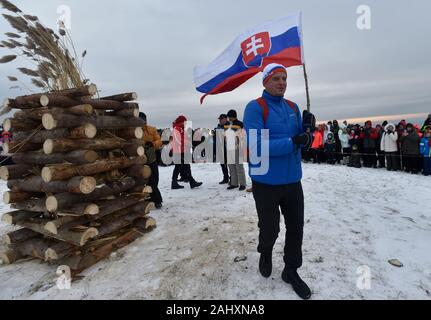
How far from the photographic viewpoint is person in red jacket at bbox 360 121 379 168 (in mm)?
13141

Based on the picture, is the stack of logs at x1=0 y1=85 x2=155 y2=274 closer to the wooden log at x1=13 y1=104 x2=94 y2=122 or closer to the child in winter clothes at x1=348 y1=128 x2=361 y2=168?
the wooden log at x1=13 y1=104 x2=94 y2=122

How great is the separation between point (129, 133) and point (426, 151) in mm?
11151

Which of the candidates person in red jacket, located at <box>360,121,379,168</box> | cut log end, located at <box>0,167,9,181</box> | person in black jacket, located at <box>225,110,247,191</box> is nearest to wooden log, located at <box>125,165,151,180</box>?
cut log end, located at <box>0,167,9,181</box>

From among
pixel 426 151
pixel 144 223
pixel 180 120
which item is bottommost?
pixel 144 223

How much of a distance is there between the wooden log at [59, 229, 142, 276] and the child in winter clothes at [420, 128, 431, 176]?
11.0 m

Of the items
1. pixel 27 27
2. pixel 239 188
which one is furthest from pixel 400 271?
pixel 27 27

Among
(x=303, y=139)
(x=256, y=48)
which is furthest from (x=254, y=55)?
(x=303, y=139)

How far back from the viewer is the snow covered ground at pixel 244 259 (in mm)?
3305

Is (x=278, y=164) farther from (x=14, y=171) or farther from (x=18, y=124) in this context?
(x=14, y=171)

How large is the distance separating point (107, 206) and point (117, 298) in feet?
5.36

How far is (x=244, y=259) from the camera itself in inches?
159

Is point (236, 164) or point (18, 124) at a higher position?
point (18, 124)

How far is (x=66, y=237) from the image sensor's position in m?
3.99
